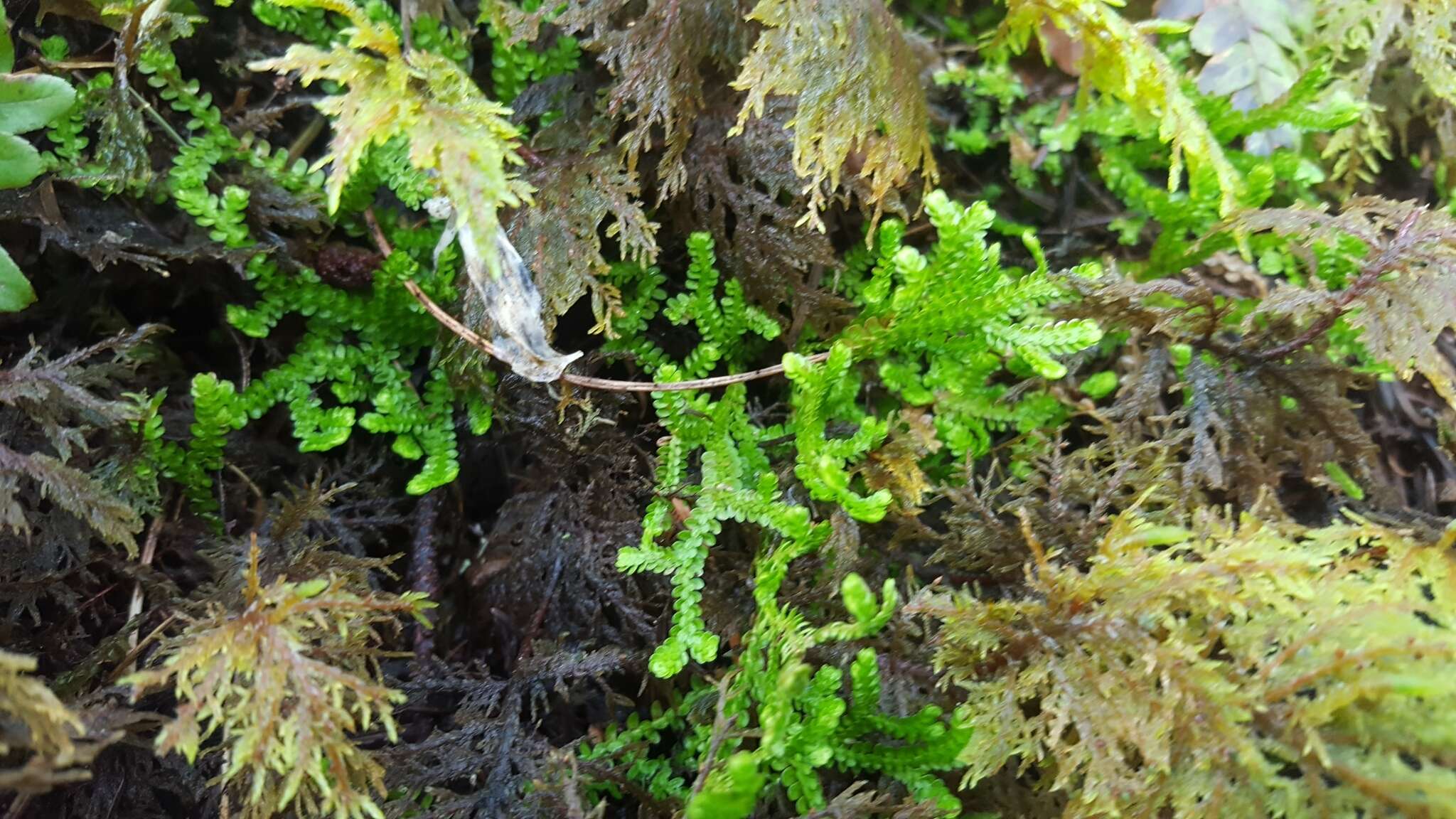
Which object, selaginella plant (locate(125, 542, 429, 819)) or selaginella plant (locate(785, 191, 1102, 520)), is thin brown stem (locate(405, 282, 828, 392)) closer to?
selaginella plant (locate(785, 191, 1102, 520))

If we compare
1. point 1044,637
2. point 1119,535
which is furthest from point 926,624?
point 1119,535

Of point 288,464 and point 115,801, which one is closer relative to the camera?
point 115,801

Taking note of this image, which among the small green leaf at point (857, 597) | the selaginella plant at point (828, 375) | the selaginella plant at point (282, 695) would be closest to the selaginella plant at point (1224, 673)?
the small green leaf at point (857, 597)

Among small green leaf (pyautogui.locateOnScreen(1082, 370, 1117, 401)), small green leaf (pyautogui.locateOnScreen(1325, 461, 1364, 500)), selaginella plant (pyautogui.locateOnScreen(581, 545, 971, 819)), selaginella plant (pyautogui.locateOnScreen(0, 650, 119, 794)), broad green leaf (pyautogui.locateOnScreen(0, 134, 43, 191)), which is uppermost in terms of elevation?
broad green leaf (pyautogui.locateOnScreen(0, 134, 43, 191))

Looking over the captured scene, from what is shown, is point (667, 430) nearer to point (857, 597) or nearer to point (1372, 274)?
point (857, 597)

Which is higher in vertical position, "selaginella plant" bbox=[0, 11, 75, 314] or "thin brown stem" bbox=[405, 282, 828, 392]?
"selaginella plant" bbox=[0, 11, 75, 314]

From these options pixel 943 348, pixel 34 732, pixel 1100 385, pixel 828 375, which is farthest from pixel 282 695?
pixel 1100 385

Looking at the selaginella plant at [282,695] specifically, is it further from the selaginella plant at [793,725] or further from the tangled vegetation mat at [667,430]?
the selaginella plant at [793,725]

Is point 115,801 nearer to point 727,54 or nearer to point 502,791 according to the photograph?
point 502,791

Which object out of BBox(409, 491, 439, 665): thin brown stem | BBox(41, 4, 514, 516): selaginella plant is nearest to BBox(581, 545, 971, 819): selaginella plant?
BBox(409, 491, 439, 665): thin brown stem
